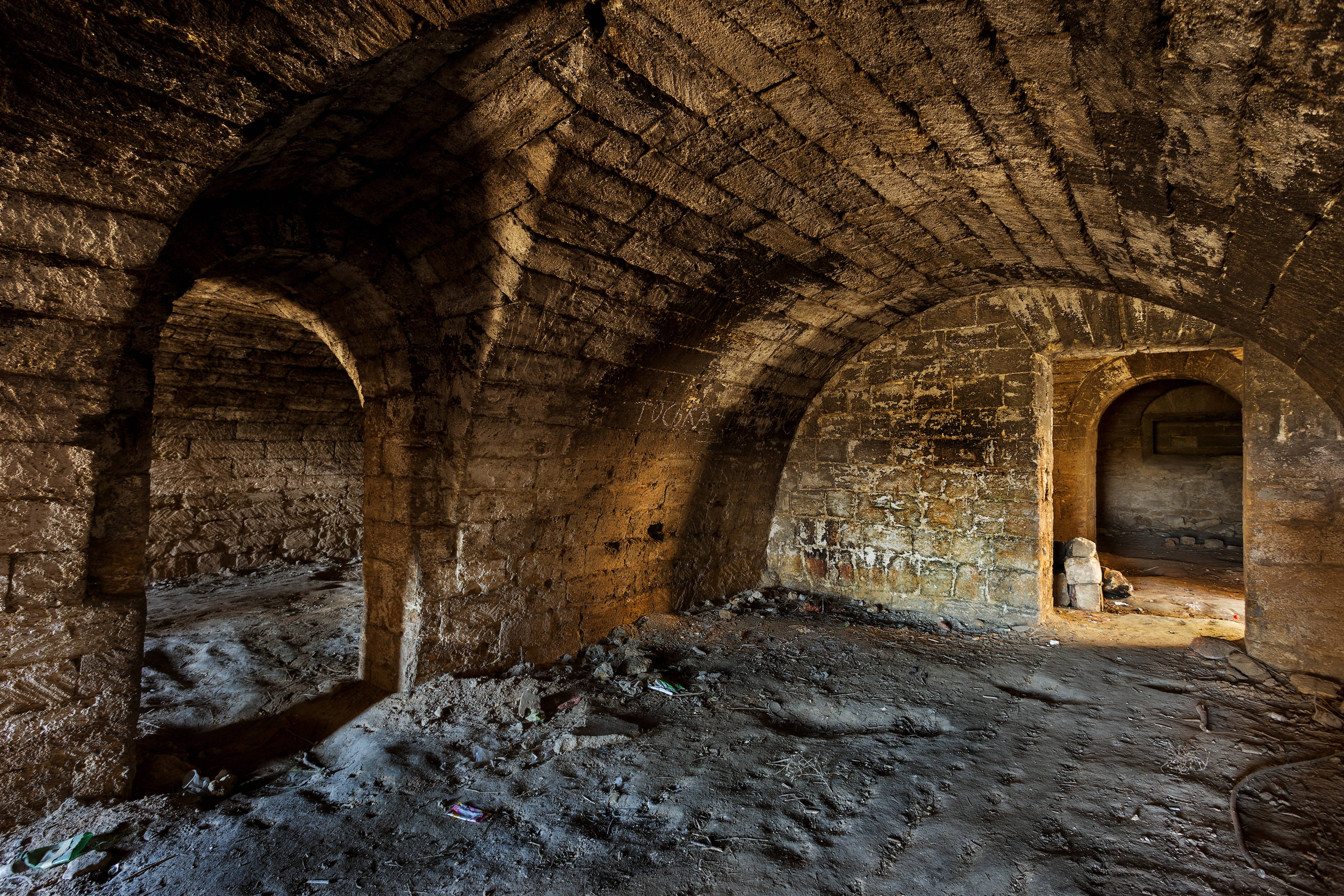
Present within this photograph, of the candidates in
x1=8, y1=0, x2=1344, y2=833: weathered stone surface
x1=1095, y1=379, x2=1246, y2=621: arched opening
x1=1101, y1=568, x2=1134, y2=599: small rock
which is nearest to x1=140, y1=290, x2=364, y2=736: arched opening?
x1=8, y1=0, x2=1344, y2=833: weathered stone surface

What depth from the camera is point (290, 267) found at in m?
3.49

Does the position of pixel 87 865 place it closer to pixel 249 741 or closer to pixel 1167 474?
pixel 249 741

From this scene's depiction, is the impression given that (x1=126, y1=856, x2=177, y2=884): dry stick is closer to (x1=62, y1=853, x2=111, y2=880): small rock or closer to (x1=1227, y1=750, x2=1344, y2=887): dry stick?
(x1=62, y1=853, x2=111, y2=880): small rock

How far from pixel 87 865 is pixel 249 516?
242 inches

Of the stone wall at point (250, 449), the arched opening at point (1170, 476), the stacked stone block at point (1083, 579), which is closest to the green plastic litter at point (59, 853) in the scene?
the stone wall at point (250, 449)

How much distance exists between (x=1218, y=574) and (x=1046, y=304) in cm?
598

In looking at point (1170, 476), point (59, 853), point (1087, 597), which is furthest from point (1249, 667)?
point (1170, 476)

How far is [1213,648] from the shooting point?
4.68 meters

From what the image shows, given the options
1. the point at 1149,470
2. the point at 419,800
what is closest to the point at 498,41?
the point at 419,800

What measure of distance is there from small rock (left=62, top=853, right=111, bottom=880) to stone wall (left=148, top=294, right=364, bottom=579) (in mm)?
4486

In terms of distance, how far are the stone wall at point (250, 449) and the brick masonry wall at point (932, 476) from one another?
534 cm

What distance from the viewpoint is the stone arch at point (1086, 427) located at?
8.39 meters

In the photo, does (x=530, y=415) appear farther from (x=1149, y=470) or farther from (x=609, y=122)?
(x=1149, y=470)

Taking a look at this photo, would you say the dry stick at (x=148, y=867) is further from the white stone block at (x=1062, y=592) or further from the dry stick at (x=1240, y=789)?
the white stone block at (x=1062, y=592)
